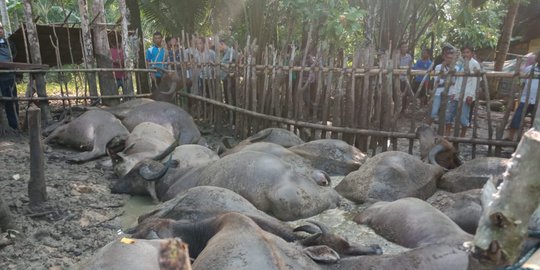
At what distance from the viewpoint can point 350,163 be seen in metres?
6.27

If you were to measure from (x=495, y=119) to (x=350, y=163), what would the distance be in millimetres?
7158

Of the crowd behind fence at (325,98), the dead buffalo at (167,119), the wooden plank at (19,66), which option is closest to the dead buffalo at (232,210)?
the crowd behind fence at (325,98)

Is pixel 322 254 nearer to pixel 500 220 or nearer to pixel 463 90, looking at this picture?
pixel 500 220

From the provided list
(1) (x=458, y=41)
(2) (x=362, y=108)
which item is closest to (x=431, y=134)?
(2) (x=362, y=108)

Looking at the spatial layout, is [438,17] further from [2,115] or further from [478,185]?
[2,115]

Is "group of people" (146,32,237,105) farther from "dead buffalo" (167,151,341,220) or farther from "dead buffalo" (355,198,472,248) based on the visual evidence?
"dead buffalo" (355,198,472,248)

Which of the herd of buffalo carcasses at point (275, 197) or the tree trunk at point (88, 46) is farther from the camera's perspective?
the tree trunk at point (88, 46)

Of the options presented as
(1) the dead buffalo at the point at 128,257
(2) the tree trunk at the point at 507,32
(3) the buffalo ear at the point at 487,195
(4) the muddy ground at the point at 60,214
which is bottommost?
(4) the muddy ground at the point at 60,214

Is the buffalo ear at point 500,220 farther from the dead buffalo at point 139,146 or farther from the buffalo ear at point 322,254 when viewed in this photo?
the dead buffalo at point 139,146

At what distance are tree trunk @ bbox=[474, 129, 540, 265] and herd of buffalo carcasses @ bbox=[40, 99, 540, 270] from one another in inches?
3.8

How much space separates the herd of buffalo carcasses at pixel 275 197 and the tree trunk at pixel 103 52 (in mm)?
2011

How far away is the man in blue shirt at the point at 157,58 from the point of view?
11047mm

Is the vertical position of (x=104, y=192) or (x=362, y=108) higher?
(x=362, y=108)

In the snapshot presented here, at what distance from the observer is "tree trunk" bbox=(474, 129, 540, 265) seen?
4.22 ft
